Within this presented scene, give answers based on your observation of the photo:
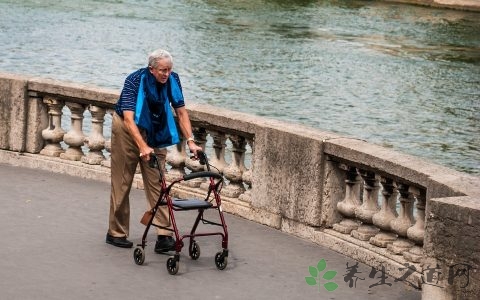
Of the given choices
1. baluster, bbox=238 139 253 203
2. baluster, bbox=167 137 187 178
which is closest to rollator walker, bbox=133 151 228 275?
baluster, bbox=238 139 253 203

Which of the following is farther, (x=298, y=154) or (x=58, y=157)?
(x=58, y=157)

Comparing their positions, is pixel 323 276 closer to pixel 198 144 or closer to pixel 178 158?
pixel 198 144

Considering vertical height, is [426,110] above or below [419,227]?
below

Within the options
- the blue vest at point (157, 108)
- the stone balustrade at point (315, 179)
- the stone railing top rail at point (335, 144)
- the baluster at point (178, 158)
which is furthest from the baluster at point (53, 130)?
the blue vest at point (157, 108)

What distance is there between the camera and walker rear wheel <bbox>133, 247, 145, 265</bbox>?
27.9ft

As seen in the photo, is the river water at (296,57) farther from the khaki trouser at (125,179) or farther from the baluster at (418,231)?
the khaki trouser at (125,179)

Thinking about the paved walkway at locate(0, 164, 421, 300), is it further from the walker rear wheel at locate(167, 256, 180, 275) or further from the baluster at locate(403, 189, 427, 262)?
the baluster at locate(403, 189, 427, 262)

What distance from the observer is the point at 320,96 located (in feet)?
107

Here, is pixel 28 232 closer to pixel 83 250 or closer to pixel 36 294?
pixel 83 250

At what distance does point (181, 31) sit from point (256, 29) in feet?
9.51

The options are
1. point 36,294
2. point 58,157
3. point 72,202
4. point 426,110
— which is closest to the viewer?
point 36,294

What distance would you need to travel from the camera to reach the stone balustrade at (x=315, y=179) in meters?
7.18

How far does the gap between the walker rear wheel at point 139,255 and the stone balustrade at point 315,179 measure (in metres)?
1.47

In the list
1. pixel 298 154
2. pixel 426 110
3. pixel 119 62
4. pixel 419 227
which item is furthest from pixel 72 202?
pixel 119 62
